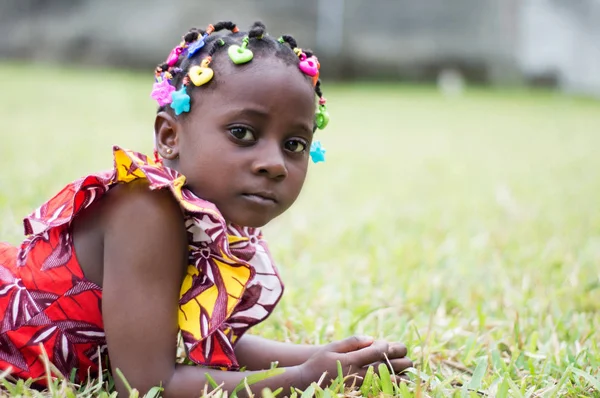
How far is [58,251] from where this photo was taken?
1.53 metres

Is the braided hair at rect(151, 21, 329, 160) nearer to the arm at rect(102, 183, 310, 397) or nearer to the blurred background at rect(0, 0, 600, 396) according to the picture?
the arm at rect(102, 183, 310, 397)

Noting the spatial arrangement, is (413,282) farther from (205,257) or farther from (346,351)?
(205,257)

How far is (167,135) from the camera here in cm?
160

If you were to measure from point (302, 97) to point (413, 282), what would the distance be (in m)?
1.23

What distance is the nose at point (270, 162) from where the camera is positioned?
1497mm

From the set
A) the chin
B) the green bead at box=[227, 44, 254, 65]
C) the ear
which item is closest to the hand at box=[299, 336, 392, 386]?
the chin

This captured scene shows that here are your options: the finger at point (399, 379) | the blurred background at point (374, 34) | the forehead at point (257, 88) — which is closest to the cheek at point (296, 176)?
the forehead at point (257, 88)

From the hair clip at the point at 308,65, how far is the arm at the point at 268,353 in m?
0.69

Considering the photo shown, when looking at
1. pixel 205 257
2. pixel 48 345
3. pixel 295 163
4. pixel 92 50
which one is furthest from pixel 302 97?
pixel 92 50

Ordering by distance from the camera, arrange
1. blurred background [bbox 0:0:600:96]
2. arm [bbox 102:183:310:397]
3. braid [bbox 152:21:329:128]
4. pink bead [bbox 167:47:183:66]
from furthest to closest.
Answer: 1. blurred background [bbox 0:0:600:96]
2. pink bead [bbox 167:47:183:66]
3. braid [bbox 152:21:329:128]
4. arm [bbox 102:183:310:397]

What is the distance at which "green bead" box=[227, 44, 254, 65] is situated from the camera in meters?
1.51

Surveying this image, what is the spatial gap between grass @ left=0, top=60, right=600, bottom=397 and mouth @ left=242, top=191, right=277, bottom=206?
1.33 feet

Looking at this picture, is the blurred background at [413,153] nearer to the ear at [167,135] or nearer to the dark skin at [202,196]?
the dark skin at [202,196]

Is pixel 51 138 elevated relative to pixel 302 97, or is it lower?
lower
